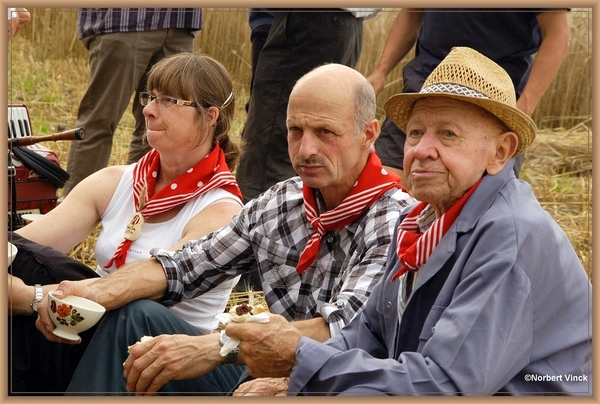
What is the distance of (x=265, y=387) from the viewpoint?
2.70 meters

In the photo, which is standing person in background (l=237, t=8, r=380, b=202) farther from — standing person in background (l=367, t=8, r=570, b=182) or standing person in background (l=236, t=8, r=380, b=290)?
standing person in background (l=367, t=8, r=570, b=182)

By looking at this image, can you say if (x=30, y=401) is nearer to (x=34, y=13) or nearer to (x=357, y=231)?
(x=357, y=231)

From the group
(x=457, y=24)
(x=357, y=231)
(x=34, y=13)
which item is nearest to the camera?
(x=357, y=231)

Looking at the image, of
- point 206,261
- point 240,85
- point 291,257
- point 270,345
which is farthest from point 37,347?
point 240,85

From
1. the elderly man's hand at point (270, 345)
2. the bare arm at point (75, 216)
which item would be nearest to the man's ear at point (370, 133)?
the elderly man's hand at point (270, 345)

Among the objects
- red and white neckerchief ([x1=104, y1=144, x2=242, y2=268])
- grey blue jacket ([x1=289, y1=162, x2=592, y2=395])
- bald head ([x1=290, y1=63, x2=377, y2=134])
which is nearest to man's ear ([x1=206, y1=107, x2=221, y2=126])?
red and white neckerchief ([x1=104, y1=144, x2=242, y2=268])

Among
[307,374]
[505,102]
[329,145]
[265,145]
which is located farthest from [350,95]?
[265,145]

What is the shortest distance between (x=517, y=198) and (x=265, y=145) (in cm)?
279

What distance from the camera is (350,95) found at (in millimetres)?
3057

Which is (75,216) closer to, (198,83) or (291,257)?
(198,83)

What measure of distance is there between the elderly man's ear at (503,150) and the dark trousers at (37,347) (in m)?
1.52

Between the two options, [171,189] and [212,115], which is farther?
[212,115]

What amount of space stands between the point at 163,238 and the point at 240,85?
4.70 m

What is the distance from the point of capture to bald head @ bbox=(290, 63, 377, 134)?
3039 millimetres
